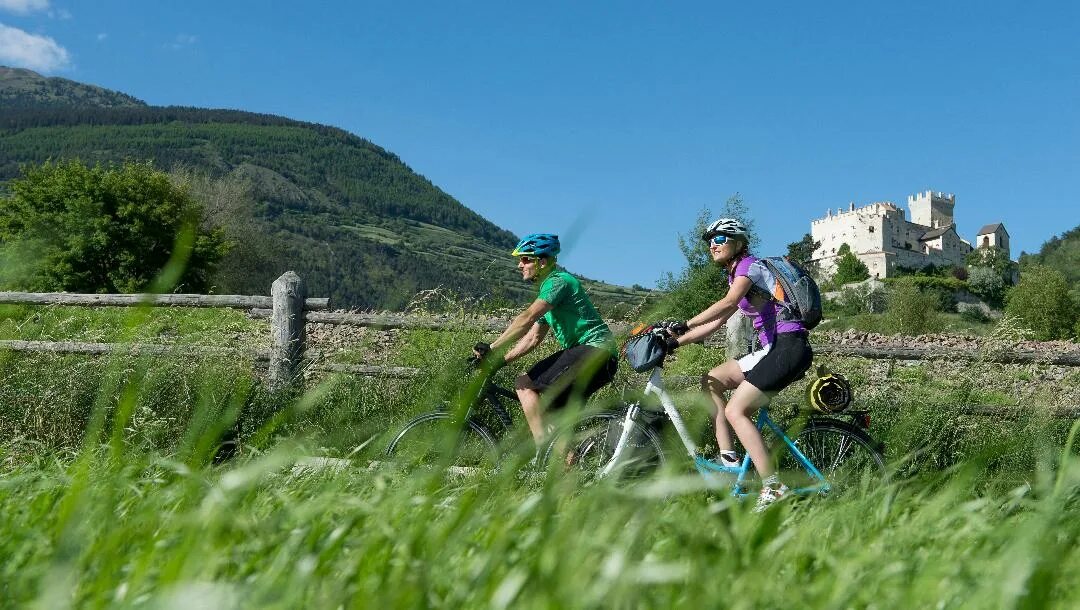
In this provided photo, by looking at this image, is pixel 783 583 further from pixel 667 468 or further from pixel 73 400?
pixel 73 400

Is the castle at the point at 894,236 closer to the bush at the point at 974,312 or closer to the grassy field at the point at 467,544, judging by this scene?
the bush at the point at 974,312

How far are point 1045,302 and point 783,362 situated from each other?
61753 mm

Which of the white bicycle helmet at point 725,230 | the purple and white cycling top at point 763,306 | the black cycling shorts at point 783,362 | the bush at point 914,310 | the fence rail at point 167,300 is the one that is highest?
the bush at point 914,310

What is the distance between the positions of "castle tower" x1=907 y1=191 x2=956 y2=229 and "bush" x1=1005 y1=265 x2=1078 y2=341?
75.1m

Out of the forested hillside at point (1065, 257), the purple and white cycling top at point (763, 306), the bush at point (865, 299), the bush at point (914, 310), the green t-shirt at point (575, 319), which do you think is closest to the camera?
the purple and white cycling top at point (763, 306)

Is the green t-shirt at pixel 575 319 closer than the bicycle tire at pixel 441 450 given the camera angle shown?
No

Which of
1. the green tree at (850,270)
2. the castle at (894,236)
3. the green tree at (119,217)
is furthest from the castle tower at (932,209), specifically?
the green tree at (119,217)

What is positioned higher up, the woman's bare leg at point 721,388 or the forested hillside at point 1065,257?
the forested hillside at point 1065,257

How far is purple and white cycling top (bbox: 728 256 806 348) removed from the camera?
477 cm

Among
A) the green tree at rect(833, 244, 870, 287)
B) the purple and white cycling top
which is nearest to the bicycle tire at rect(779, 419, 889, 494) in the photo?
the purple and white cycling top

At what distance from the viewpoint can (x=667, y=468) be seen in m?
1.28

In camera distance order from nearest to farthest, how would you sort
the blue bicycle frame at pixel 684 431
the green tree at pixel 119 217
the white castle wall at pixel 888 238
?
the blue bicycle frame at pixel 684 431 < the green tree at pixel 119 217 < the white castle wall at pixel 888 238

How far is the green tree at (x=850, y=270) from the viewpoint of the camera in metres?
107

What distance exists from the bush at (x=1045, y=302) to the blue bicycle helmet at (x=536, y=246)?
5605 cm
